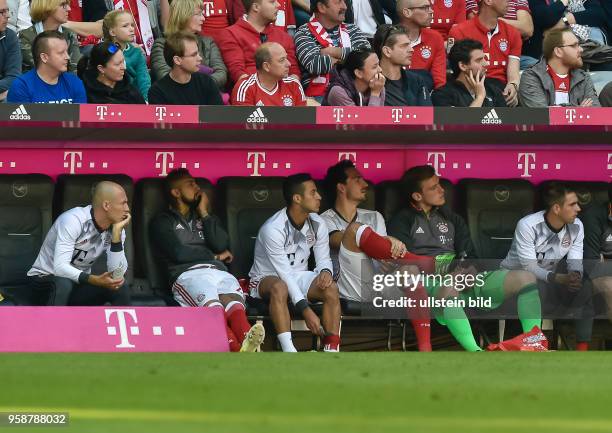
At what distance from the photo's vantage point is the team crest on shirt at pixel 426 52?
11.6 meters

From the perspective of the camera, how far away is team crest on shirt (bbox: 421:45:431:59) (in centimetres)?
1164

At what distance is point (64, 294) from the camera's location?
9.41 m

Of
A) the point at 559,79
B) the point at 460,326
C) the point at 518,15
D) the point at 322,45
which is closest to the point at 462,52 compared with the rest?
the point at 559,79

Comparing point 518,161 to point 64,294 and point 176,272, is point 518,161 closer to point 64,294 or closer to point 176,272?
point 176,272

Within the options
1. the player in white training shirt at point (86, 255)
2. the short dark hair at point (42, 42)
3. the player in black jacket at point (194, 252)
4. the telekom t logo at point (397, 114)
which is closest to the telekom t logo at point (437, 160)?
the telekom t logo at point (397, 114)

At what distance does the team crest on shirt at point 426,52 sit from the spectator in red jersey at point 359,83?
3.85 feet

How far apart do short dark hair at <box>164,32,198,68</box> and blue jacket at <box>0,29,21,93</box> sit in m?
1.20

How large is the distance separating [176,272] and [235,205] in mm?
920

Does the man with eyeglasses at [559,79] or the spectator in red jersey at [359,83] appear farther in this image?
the man with eyeglasses at [559,79]

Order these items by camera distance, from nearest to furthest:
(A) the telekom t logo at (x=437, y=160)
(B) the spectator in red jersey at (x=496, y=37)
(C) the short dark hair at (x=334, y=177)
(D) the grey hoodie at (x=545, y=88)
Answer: (C) the short dark hair at (x=334, y=177), (D) the grey hoodie at (x=545, y=88), (A) the telekom t logo at (x=437, y=160), (B) the spectator in red jersey at (x=496, y=37)

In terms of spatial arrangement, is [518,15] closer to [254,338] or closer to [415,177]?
[415,177]

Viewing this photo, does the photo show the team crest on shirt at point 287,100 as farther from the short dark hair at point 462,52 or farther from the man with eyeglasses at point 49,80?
the man with eyeglasses at point 49,80

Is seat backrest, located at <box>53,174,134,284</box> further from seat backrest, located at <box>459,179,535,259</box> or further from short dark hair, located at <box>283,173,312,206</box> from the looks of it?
seat backrest, located at <box>459,179,535,259</box>

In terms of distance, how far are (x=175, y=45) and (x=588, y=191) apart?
12.2 ft
